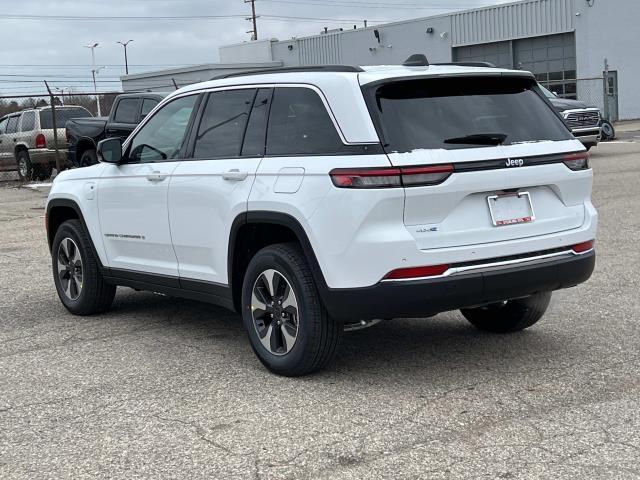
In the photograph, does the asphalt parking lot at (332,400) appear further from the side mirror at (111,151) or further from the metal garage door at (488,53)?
the metal garage door at (488,53)

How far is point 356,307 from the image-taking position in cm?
500

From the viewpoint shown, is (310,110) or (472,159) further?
(310,110)

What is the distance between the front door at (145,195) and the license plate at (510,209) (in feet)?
7.61

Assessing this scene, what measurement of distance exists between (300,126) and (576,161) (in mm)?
1682

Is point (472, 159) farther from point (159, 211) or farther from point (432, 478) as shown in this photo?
point (159, 211)

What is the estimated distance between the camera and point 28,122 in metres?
22.6

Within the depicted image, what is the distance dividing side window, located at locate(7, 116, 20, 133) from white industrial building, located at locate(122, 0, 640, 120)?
18303 mm

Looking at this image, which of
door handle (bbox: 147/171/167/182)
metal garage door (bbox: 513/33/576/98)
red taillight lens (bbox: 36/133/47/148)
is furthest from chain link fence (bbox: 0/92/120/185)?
metal garage door (bbox: 513/33/576/98)

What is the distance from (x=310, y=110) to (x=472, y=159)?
3.37 ft

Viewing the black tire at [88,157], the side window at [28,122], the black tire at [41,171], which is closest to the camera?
the black tire at [88,157]

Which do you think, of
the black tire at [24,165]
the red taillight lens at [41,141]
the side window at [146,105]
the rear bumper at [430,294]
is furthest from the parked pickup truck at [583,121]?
the rear bumper at [430,294]

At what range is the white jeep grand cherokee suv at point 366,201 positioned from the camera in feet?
16.1

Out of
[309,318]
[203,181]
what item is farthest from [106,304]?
[309,318]

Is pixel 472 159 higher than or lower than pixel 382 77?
lower
